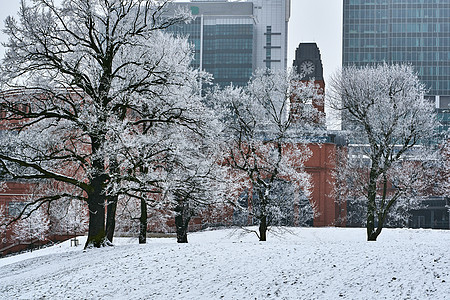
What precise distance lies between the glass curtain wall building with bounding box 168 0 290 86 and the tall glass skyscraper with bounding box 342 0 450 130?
21577 mm

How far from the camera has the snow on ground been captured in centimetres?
1171

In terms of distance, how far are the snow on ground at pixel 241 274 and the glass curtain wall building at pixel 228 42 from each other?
358 feet

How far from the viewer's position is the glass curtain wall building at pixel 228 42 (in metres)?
127

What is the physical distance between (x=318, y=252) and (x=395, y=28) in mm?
105061

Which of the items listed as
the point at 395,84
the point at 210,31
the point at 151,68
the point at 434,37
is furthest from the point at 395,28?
the point at 151,68

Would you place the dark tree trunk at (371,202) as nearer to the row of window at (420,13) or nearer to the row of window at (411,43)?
the row of window at (411,43)

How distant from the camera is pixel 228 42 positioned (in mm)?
129000

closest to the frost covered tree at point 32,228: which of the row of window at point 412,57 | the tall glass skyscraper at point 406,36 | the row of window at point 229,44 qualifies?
the tall glass skyscraper at point 406,36

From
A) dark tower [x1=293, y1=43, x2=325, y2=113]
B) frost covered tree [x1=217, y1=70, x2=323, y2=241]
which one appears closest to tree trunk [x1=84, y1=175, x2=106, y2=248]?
frost covered tree [x1=217, y1=70, x2=323, y2=241]

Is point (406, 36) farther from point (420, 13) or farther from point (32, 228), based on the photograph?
point (32, 228)

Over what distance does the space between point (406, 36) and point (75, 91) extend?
103377mm

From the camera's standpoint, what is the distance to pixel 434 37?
110375mm

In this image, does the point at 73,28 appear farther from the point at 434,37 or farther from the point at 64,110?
the point at 434,37

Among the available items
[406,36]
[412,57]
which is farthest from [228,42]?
[412,57]
